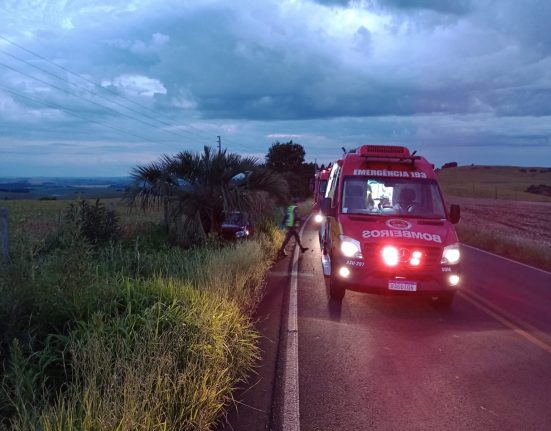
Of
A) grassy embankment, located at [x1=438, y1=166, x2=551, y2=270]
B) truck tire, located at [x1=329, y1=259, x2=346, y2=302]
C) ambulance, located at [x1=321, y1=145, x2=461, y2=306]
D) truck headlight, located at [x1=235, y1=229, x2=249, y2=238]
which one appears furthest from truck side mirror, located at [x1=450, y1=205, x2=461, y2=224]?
grassy embankment, located at [x1=438, y1=166, x2=551, y2=270]

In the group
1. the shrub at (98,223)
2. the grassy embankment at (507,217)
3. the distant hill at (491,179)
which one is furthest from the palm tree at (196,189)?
the distant hill at (491,179)

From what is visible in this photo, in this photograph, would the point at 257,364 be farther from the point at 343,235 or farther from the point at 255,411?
the point at 343,235

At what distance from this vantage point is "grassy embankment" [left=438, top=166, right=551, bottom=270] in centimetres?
1769

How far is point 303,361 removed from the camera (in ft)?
20.0

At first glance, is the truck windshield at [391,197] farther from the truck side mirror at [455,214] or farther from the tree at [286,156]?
the tree at [286,156]

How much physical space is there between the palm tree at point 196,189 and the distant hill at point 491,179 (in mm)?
79723

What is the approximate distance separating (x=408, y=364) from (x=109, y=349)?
341cm

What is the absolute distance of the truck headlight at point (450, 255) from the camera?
27.0 ft

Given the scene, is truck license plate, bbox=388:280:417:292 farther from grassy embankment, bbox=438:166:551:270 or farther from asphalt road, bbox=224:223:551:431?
grassy embankment, bbox=438:166:551:270

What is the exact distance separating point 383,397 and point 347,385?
0.43 meters

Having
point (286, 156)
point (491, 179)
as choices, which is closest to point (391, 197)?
point (286, 156)

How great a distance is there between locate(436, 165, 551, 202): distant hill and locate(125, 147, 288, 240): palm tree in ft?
262

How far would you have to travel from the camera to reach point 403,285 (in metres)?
8.16

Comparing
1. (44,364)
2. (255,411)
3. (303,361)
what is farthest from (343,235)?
(44,364)
